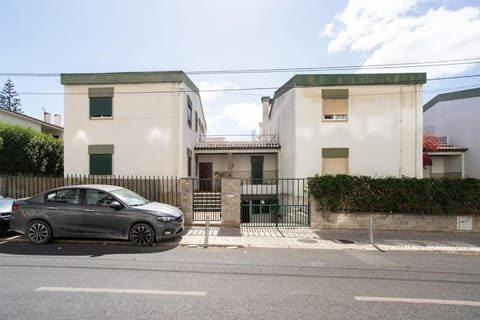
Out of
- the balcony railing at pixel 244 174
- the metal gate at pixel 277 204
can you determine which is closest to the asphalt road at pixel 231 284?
the metal gate at pixel 277 204

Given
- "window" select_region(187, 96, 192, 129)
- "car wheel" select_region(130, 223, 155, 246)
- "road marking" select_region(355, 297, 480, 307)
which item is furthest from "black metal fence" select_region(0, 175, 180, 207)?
"road marking" select_region(355, 297, 480, 307)

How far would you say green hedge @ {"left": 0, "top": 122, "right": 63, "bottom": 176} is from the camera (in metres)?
13.6

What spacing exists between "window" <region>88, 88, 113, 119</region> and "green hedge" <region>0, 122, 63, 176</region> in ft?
13.1

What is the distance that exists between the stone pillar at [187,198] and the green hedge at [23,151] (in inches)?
403

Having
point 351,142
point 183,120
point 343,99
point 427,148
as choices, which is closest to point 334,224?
point 351,142

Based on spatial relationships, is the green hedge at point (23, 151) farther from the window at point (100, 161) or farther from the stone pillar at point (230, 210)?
the stone pillar at point (230, 210)

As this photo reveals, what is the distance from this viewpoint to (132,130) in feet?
44.1

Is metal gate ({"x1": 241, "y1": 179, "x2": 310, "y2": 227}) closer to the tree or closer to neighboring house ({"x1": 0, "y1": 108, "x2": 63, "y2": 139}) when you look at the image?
neighboring house ({"x1": 0, "y1": 108, "x2": 63, "y2": 139})

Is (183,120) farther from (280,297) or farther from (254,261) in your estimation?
(280,297)

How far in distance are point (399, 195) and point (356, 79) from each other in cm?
678

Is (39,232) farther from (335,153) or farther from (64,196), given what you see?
(335,153)

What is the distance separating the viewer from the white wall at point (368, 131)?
13492 mm

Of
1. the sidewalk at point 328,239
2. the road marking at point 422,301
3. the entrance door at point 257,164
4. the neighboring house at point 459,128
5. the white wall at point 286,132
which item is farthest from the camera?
the entrance door at point 257,164

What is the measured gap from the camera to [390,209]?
938 cm
